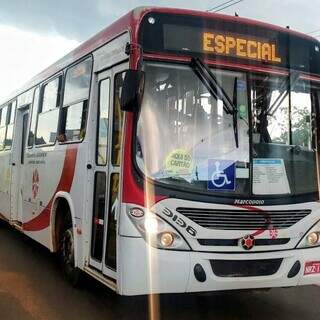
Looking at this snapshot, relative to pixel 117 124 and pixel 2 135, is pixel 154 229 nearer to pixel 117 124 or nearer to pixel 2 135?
pixel 117 124

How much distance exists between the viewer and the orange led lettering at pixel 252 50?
6.13 metres

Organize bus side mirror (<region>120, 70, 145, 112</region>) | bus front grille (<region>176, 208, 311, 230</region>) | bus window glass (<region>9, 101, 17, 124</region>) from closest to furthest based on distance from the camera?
bus side mirror (<region>120, 70, 145, 112</region>) → bus front grille (<region>176, 208, 311, 230</region>) → bus window glass (<region>9, 101, 17, 124</region>)

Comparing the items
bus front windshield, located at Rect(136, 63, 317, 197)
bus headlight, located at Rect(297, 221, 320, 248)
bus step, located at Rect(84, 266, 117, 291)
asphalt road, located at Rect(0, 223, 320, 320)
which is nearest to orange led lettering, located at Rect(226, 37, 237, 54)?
bus front windshield, located at Rect(136, 63, 317, 197)

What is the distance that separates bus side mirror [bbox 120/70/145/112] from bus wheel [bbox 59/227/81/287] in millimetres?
2578

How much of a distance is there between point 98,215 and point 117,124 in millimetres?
1065

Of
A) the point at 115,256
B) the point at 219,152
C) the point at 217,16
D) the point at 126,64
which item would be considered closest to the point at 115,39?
the point at 126,64

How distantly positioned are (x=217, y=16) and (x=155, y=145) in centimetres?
158

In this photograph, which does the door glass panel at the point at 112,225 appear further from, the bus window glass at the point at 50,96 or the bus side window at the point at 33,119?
the bus side window at the point at 33,119

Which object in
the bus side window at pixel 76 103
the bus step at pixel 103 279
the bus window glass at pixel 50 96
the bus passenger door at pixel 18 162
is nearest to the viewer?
the bus step at pixel 103 279

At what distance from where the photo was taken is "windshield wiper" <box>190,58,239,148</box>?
229 inches

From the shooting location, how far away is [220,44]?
6004mm

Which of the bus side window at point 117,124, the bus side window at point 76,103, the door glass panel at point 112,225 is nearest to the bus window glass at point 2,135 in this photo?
the bus side window at point 76,103

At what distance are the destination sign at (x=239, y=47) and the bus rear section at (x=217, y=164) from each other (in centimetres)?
1

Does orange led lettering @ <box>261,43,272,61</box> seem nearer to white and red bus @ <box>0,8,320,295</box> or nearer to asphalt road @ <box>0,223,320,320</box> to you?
white and red bus @ <box>0,8,320,295</box>
